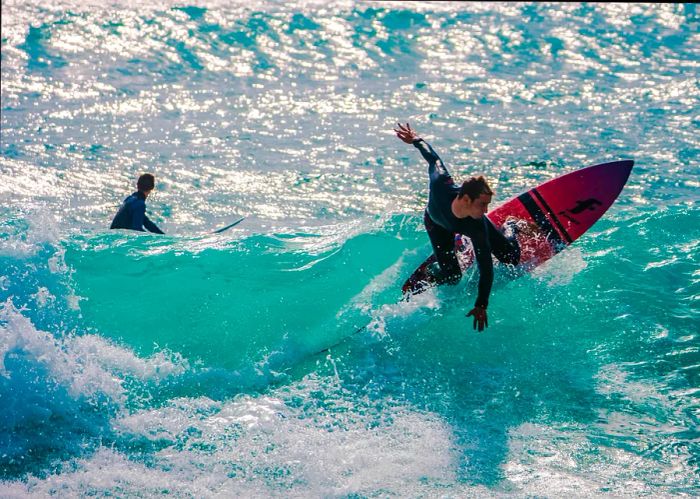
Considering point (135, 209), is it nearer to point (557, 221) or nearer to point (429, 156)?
point (429, 156)

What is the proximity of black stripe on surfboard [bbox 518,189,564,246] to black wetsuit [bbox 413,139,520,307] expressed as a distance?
0.41m

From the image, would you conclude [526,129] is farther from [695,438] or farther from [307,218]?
[695,438]

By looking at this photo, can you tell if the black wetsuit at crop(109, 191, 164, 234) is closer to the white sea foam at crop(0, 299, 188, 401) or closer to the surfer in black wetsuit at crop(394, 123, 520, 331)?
the white sea foam at crop(0, 299, 188, 401)

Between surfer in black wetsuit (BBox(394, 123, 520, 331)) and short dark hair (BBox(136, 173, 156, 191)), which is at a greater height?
short dark hair (BBox(136, 173, 156, 191))

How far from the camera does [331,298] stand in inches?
338

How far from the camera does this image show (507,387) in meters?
7.13

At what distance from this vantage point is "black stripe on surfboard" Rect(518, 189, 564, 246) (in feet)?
27.4

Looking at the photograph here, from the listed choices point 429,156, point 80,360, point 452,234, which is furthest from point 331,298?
point 80,360

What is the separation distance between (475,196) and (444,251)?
124cm

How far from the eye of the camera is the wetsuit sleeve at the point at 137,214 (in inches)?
362

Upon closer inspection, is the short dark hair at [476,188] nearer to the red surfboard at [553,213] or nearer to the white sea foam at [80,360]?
the red surfboard at [553,213]

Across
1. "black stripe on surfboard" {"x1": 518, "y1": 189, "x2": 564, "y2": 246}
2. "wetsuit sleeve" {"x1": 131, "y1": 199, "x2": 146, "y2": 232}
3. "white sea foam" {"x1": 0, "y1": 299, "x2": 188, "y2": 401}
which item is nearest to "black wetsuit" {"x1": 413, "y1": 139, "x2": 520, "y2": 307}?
"black stripe on surfboard" {"x1": 518, "y1": 189, "x2": 564, "y2": 246}

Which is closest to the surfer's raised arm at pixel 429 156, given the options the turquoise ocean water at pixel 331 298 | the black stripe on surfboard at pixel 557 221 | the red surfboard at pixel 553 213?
the red surfboard at pixel 553 213

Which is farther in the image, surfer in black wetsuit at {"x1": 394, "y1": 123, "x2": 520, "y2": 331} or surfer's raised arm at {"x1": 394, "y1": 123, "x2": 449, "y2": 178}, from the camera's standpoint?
surfer's raised arm at {"x1": 394, "y1": 123, "x2": 449, "y2": 178}
